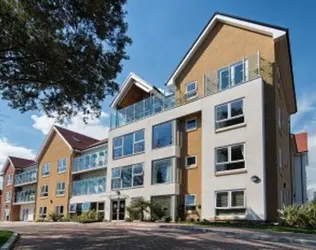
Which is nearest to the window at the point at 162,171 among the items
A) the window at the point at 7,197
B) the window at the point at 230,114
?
the window at the point at 230,114

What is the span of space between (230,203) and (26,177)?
121 ft

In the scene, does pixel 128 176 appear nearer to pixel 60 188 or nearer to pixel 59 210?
pixel 59 210

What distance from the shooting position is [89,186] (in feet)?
128

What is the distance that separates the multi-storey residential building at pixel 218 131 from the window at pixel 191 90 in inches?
3.5

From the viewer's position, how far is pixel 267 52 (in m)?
25.4

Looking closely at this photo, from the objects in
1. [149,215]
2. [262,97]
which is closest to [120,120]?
[149,215]

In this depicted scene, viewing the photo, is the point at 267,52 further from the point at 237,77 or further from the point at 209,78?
the point at 209,78

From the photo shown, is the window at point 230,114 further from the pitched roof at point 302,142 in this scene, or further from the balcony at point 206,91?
the pitched roof at point 302,142

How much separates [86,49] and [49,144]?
3781 centimetres

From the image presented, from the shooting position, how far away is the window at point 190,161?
28094 millimetres

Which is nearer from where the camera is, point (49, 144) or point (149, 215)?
point (149, 215)

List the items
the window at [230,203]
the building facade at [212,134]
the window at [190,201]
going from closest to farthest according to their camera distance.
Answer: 1. the window at [230,203]
2. the building facade at [212,134]
3. the window at [190,201]

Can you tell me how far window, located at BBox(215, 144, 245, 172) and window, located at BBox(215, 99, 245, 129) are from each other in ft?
4.82

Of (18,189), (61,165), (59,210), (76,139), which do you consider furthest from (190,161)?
(18,189)
